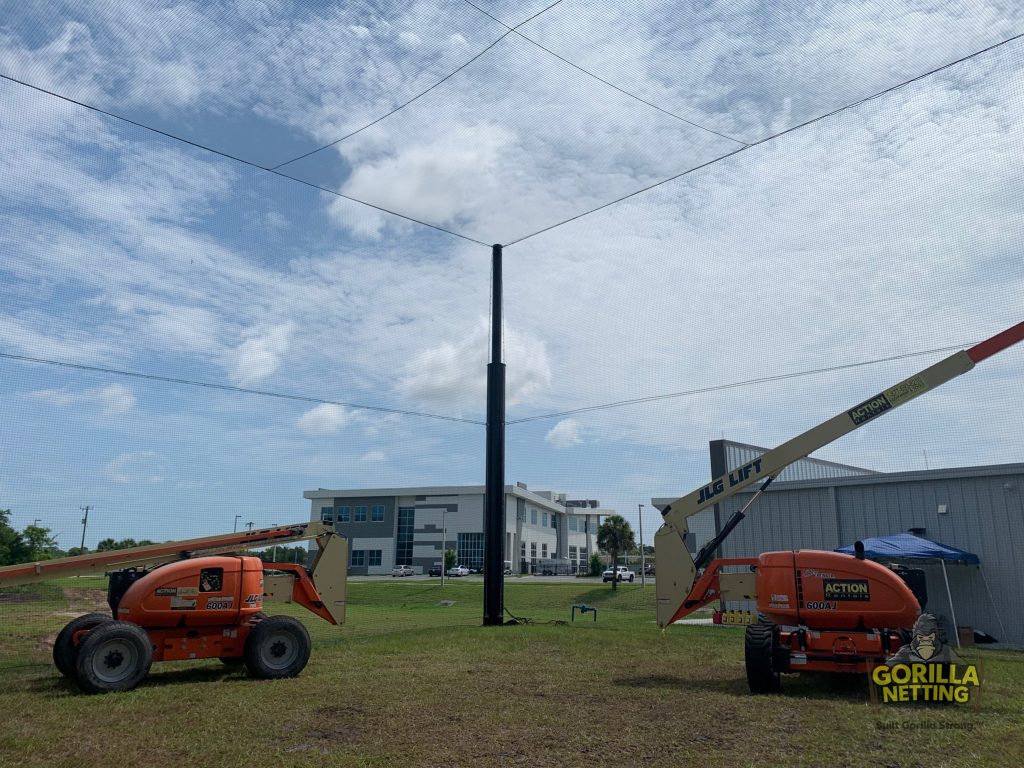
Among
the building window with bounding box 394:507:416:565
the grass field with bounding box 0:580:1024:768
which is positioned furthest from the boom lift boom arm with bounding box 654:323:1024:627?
the building window with bounding box 394:507:416:565

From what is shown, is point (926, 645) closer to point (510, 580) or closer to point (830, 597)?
point (830, 597)

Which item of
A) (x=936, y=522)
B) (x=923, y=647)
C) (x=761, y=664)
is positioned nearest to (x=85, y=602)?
(x=761, y=664)

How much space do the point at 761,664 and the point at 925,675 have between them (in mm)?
2144

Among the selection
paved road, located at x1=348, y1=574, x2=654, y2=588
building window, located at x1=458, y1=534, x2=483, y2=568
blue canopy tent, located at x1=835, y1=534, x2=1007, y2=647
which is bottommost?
paved road, located at x1=348, y1=574, x2=654, y2=588

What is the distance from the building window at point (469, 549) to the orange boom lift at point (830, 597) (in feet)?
247

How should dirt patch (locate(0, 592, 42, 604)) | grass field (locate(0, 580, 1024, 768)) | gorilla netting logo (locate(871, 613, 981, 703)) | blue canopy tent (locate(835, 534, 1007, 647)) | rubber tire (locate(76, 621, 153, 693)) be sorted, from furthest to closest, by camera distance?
dirt patch (locate(0, 592, 42, 604)), blue canopy tent (locate(835, 534, 1007, 647)), rubber tire (locate(76, 621, 153, 693)), gorilla netting logo (locate(871, 613, 981, 703)), grass field (locate(0, 580, 1024, 768))

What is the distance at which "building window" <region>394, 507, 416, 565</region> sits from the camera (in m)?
88.2

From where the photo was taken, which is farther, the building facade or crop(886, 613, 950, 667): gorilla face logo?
the building facade

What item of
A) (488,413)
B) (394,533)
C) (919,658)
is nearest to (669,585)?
(919,658)

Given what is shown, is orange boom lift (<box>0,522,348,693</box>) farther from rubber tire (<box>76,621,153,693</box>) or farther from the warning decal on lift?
the warning decal on lift

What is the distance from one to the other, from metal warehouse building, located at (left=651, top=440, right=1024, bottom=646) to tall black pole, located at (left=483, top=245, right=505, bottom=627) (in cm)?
890

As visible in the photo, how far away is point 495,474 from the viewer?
24047mm

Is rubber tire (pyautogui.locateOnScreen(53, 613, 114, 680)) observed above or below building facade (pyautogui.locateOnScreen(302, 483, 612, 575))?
below

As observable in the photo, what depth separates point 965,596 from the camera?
21594mm
